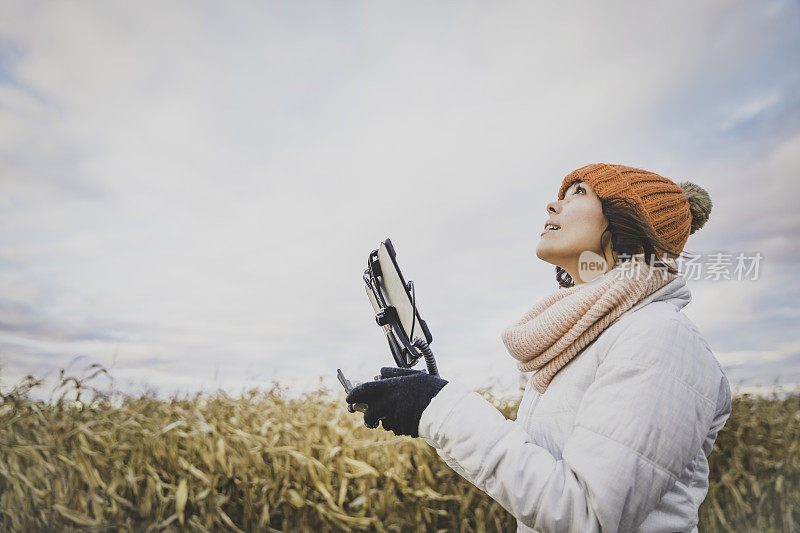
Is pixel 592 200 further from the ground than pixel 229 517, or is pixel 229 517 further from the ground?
pixel 592 200

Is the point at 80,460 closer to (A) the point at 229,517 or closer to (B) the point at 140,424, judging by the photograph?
(B) the point at 140,424

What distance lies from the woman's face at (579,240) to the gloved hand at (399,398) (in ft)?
2.02

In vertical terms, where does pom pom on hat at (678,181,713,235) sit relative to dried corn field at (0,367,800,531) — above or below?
above

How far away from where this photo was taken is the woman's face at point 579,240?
5.55 ft

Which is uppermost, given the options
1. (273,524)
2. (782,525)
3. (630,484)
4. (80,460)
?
(80,460)

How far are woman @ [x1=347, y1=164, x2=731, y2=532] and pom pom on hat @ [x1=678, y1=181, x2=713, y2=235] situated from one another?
144 mm

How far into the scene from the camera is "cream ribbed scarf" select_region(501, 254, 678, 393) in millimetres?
1464

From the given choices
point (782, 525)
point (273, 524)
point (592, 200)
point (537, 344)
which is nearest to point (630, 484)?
point (537, 344)

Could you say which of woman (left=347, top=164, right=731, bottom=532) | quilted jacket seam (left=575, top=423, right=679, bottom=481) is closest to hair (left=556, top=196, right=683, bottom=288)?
woman (left=347, top=164, right=731, bottom=532)

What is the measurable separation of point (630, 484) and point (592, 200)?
37.2 inches

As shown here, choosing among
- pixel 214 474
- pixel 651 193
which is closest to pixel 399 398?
pixel 651 193

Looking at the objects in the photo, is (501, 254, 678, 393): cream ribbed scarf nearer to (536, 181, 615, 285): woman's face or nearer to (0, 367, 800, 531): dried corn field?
(536, 181, 615, 285): woman's face

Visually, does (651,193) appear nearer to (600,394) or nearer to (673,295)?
(673,295)

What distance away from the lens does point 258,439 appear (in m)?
2.82
